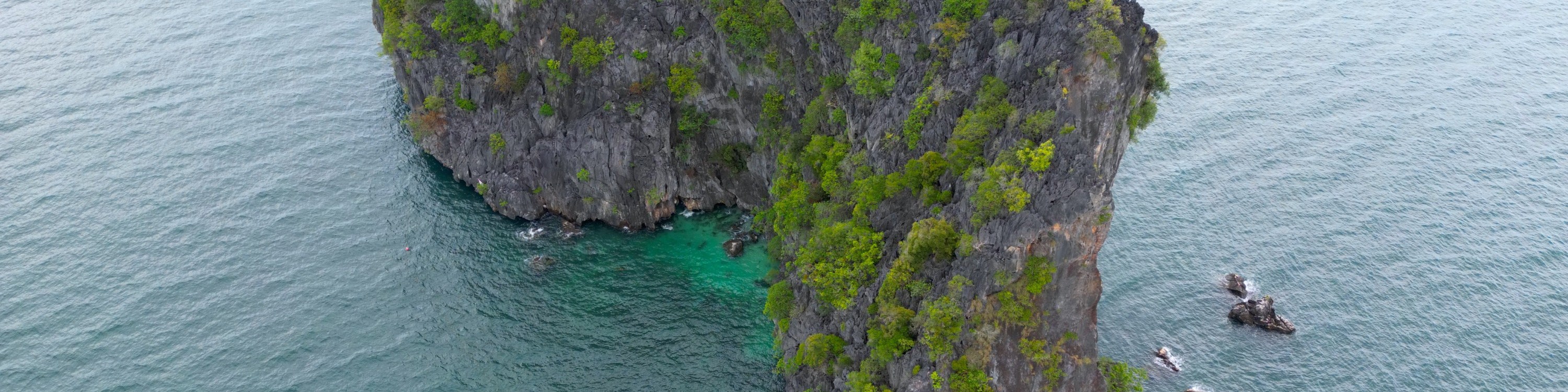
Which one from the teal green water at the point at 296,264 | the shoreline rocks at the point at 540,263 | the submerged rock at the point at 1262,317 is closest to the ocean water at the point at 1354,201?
the submerged rock at the point at 1262,317

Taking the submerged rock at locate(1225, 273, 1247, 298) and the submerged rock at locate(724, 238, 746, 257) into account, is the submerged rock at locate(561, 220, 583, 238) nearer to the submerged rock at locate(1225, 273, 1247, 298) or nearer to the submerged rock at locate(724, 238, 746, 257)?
the submerged rock at locate(724, 238, 746, 257)

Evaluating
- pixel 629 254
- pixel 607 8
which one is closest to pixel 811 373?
pixel 629 254

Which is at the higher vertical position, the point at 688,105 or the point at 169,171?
the point at 688,105

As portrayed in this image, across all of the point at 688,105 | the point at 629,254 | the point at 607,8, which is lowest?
the point at 629,254

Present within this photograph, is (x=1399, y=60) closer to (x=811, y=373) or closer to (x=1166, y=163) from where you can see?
(x=1166, y=163)

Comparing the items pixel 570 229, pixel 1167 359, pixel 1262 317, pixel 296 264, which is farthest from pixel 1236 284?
pixel 296 264

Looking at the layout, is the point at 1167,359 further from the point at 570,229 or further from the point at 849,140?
the point at 570,229
